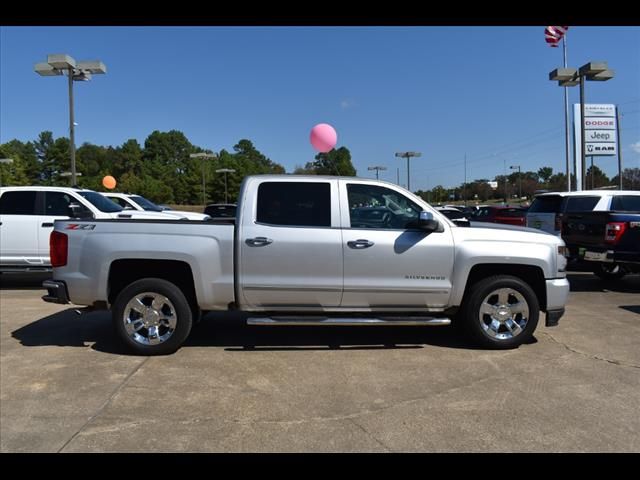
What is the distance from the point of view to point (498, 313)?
5430 mm

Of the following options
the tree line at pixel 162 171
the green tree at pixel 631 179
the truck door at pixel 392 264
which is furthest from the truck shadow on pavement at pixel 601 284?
the tree line at pixel 162 171

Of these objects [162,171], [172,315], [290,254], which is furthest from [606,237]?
[162,171]

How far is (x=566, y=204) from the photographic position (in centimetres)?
1126

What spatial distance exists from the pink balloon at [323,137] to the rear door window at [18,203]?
22.0 feet

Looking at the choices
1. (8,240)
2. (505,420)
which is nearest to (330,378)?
(505,420)

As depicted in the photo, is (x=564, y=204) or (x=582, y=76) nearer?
(x=564, y=204)

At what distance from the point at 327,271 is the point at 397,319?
2.92 feet

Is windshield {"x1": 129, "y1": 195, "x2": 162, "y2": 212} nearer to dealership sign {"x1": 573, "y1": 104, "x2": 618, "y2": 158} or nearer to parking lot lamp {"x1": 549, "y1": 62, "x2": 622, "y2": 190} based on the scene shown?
parking lot lamp {"x1": 549, "y1": 62, "x2": 622, "y2": 190}

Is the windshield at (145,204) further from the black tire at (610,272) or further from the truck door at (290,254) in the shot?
the black tire at (610,272)

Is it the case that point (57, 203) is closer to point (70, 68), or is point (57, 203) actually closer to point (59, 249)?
point (59, 249)

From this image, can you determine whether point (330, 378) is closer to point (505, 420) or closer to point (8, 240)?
point (505, 420)

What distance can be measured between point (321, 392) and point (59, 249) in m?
3.23

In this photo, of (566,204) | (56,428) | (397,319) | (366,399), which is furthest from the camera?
(566,204)
